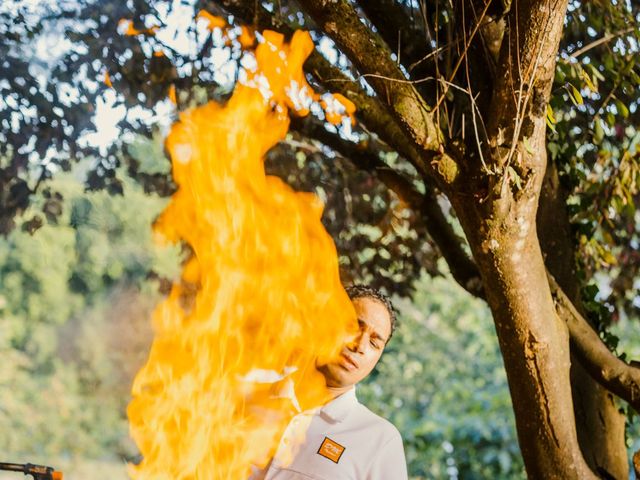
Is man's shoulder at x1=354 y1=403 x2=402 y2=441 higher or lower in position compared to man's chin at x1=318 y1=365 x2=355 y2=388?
A: lower

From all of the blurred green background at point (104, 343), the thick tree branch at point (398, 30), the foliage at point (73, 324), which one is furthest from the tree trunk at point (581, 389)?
the foliage at point (73, 324)

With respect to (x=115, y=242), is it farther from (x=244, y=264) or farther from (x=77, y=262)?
(x=244, y=264)

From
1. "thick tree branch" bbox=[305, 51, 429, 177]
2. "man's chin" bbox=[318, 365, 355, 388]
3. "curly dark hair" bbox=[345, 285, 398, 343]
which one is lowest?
"man's chin" bbox=[318, 365, 355, 388]

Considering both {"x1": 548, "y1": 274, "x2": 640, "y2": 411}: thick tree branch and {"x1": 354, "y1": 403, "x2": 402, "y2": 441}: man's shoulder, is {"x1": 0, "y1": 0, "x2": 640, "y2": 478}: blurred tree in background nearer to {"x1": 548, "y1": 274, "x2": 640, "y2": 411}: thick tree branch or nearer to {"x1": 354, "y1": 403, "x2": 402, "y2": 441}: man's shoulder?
{"x1": 548, "y1": 274, "x2": 640, "y2": 411}: thick tree branch

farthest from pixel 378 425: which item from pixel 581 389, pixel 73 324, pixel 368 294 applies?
pixel 73 324

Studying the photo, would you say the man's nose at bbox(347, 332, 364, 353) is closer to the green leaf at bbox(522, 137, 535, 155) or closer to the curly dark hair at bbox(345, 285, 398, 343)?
the curly dark hair at bbox(345, 285, 398, 343)

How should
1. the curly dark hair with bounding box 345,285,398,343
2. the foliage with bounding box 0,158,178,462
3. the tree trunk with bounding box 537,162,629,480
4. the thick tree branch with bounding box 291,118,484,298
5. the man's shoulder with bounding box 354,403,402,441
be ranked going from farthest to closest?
the foliage with bounding box 0,158,178,462 → the thick tree branch with bounding box 291,118,484,298 → the tree trunk with bounding box 537,162,629,480 → the curly dark hair with bounding box 345,285,398,343 → the man's shoulder with bounding box 354,403,402,441

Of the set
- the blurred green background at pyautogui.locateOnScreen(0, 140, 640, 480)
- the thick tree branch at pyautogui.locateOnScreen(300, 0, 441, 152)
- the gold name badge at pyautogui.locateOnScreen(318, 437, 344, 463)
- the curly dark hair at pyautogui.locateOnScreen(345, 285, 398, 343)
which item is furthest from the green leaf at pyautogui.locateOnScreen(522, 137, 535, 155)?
the blurred green background at pyautogui.locateOnScreen(0, 140, 640, 480)

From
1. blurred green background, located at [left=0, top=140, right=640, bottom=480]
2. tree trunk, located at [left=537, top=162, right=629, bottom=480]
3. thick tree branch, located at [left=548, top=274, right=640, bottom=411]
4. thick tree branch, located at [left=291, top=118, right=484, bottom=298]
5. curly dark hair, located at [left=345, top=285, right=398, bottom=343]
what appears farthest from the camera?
blurred green background, located at [left=0, top=140, right=640, bottom=480]

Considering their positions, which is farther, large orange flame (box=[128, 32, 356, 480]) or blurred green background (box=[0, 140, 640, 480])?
blurred green background (box=[0, 140, 640, 480])

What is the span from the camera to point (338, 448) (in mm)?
2834

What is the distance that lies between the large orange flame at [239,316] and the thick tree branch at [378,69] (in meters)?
0.71

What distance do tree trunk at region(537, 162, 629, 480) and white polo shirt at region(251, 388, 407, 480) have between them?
48.9 inches

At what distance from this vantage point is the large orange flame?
3.08 metres
